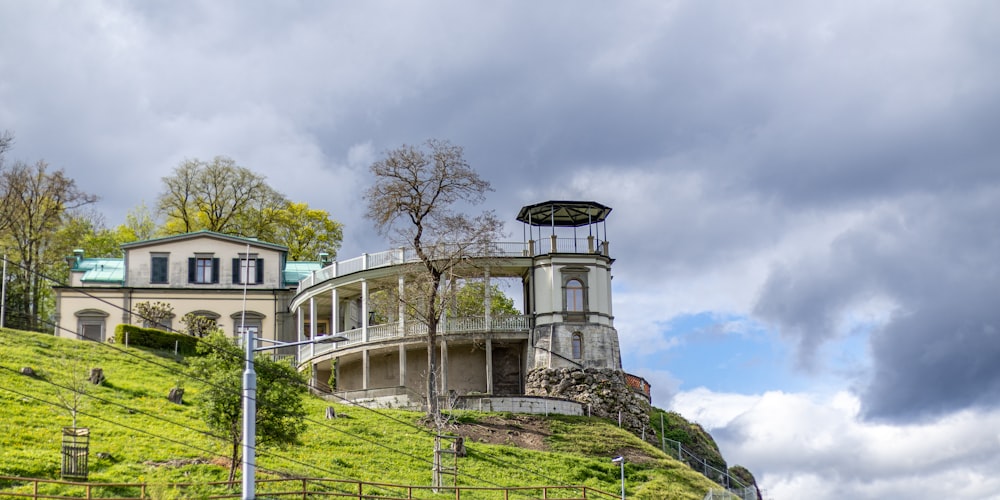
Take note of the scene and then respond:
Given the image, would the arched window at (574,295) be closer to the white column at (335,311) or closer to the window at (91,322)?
the white column at (335,311)

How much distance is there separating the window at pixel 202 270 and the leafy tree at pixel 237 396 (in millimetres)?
31234

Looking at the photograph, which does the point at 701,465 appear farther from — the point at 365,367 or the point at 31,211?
Answer: the point at 31,211

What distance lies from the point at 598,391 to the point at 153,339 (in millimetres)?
23504

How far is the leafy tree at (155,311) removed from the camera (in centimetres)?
6906

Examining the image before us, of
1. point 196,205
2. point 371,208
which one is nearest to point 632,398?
point 371,208

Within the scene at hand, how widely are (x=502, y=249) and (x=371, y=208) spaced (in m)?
7.46

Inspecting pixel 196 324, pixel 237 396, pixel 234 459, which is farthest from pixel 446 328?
pixel 234 459

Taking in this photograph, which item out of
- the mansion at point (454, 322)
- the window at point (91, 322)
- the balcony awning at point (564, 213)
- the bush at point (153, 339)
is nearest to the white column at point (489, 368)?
the mansion at point (454, 322)

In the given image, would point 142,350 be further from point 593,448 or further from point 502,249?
point 593,448

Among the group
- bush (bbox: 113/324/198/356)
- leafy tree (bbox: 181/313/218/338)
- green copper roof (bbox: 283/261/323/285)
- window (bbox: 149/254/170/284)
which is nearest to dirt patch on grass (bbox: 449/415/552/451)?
bush (bbox: 113/324/198/356)

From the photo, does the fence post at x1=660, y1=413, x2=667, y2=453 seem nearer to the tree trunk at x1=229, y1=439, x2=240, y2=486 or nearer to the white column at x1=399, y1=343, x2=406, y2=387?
the white column at x1=399, y1=343, x2=406, y2=387

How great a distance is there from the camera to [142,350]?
203 ft

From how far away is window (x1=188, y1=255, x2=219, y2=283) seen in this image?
71562 millimetres

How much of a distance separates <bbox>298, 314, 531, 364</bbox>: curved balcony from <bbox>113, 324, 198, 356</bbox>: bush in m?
8.33
